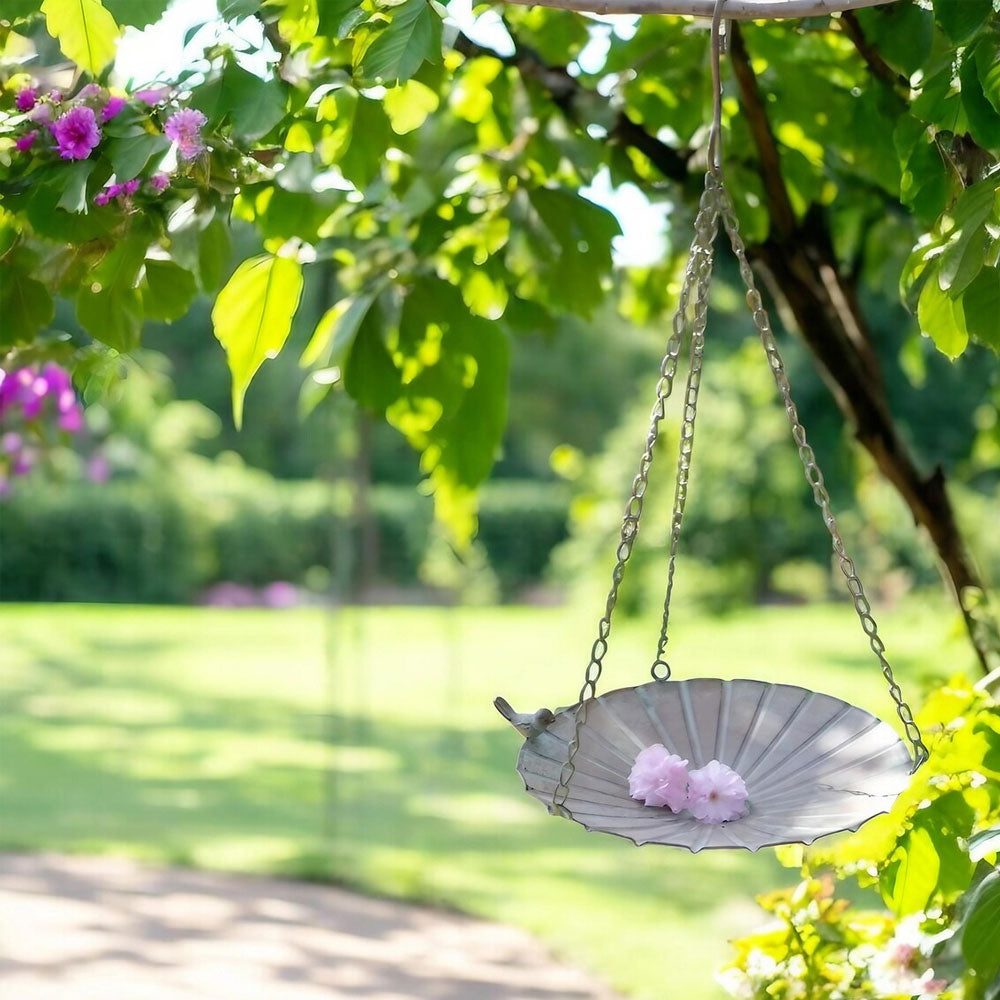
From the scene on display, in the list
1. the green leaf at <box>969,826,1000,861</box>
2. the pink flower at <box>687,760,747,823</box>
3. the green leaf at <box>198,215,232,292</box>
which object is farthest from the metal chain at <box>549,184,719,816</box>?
the green leaf at <box>198,215,232,292</box>

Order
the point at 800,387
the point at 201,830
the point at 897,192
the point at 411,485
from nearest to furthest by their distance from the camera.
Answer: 1. the point at 897,192
2. the point at 201,830
3. the point at 800,387
4. the point at 411,485

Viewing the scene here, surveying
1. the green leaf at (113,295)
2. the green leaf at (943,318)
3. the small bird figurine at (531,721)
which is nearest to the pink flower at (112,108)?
the green leaf at (113,295)

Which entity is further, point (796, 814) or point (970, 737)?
point (970, 737)

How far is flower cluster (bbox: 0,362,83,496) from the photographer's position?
2479 millimetres

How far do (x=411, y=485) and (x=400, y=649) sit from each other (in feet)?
15.9

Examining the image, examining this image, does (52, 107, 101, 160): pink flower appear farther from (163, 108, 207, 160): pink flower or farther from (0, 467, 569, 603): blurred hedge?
(0, 467, 569, 603): blurred hedge

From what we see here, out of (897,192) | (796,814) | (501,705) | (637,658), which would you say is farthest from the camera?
(637,658)

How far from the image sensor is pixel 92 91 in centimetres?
128

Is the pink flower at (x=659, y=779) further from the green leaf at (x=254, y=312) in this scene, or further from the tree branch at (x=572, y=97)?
the tree branch at (x=572, y=97)

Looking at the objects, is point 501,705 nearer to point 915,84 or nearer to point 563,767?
point 563,767

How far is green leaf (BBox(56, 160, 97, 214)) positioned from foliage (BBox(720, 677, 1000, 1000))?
3.00 feet

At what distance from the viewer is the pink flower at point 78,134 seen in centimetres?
125

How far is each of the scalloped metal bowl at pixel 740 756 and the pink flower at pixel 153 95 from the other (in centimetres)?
70

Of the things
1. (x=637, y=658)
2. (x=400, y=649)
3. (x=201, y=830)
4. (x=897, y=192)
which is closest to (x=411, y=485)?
(x=400, y=649)
